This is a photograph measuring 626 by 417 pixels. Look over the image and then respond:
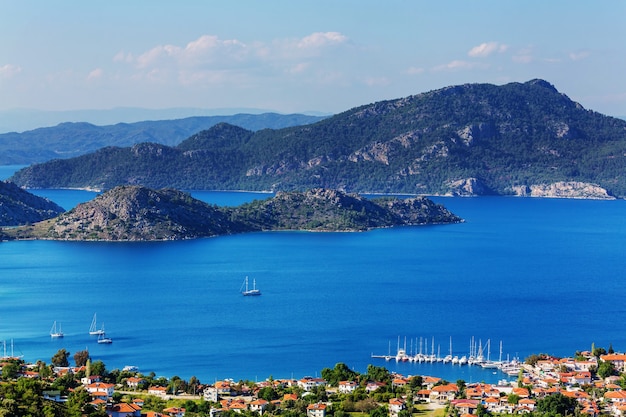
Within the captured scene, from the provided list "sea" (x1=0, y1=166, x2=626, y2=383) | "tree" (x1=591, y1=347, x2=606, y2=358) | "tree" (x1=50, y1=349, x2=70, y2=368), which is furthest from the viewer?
"sea" (x1=0, y1=166, x2=626, y2=383)

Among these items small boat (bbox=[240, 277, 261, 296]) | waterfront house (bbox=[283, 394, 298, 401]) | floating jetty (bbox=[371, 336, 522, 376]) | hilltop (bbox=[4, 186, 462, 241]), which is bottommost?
floating jetty (bbox=[371, 336, 522, 376])

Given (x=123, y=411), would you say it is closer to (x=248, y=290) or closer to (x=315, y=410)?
(x=315, y=410)

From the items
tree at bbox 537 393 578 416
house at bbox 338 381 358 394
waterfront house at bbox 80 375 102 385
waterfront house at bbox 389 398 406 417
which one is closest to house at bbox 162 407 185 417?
waterfront house at bbox 80 375 102 385

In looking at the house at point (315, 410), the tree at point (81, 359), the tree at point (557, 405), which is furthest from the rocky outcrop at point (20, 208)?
the tree at point (557, 405)

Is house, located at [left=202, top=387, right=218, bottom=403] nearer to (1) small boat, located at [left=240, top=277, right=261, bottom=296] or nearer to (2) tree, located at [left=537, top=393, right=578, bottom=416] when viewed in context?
(2) tree, located at [left=537, top=393, right=578, bottom=416]

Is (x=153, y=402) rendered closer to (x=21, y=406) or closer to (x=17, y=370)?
(x=17, y=370)

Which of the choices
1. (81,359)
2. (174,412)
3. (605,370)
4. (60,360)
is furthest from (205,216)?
(174,412)

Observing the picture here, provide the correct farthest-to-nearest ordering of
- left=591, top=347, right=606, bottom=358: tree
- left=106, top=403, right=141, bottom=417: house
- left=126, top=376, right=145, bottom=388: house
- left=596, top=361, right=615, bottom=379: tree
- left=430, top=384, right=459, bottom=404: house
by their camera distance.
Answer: left=591, top=347, right=606, bottom=358: tree < left=596, top=361, right=615, bottom=379: tree < left=126, top=376, right=145, bottom=388: house < left=430, top=384, right=459, bottom=404: house < left=106, top=403, right=141, bottom=417: house

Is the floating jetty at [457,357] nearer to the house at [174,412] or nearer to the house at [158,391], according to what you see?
the house at [158,391]
